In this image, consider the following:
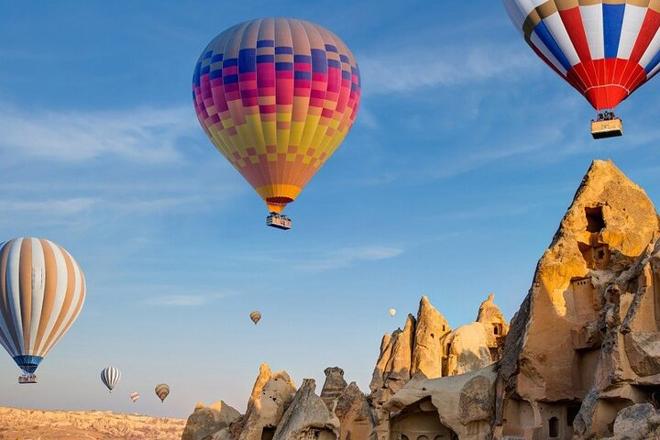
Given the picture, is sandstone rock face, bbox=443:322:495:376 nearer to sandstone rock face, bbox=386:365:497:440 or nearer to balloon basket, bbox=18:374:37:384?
sandstone rock face, bbox=386:365:497:440

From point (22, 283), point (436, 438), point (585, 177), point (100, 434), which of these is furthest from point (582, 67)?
point (100, 434)

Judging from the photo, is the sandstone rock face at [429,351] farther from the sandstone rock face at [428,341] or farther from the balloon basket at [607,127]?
the balloon basket at [607,127]

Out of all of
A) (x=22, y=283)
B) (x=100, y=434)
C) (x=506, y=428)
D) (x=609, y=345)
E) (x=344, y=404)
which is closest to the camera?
(x=609, y=345)

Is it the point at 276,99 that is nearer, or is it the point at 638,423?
the point at 638,423

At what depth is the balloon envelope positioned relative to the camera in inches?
1136

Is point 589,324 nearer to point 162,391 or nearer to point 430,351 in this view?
point 430,351

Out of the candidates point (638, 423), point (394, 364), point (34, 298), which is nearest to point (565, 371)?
point (638, 423)

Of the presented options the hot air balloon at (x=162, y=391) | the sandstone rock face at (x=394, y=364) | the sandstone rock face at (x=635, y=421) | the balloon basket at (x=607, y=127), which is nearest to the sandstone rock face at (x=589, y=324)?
the sandstone rock face at (x=635, y=421)

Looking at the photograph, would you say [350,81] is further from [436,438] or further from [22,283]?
[22,283]

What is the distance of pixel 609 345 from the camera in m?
27.1

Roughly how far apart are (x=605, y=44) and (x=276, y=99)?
527 inches

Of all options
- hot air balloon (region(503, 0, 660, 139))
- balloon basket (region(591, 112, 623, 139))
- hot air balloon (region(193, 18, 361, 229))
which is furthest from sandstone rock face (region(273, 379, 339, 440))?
hot air balloon (region(193, 18, 361, 229))

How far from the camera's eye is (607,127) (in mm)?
27891

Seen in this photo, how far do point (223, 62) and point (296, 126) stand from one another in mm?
3619
